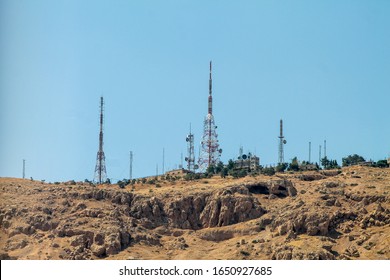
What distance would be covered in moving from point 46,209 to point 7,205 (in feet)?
11.9

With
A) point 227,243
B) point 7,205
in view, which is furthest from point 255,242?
point 7,205

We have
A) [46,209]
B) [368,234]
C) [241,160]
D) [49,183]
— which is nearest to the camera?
[368,234]

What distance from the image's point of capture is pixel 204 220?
13475cm

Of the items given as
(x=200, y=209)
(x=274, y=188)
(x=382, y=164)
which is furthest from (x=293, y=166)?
(x=200, y=209)

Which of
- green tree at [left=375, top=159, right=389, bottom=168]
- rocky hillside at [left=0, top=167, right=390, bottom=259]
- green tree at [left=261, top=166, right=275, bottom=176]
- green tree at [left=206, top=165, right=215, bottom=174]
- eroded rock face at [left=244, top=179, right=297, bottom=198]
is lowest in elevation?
rocky hillside at [left=0, top=167, right=390, bottom=259]

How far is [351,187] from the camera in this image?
136 m

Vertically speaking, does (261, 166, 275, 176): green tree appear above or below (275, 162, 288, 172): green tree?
below

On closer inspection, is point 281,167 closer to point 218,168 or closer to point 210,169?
point 218,168

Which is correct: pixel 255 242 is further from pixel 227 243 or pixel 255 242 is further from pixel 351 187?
pixel 351 187

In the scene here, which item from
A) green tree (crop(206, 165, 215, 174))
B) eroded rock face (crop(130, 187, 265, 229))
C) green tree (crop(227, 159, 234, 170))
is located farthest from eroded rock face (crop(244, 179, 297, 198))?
green tree (crop(227, 159, 234, 170))

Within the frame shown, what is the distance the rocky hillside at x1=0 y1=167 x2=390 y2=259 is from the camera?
124 metres

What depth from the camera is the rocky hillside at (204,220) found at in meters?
124

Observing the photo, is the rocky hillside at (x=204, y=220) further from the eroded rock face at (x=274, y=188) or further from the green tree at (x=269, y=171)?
the green tree at (x=269, y=171)

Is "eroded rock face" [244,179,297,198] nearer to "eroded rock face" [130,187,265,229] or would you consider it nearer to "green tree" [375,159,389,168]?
"eroded rock face" [130,187,265,229]
